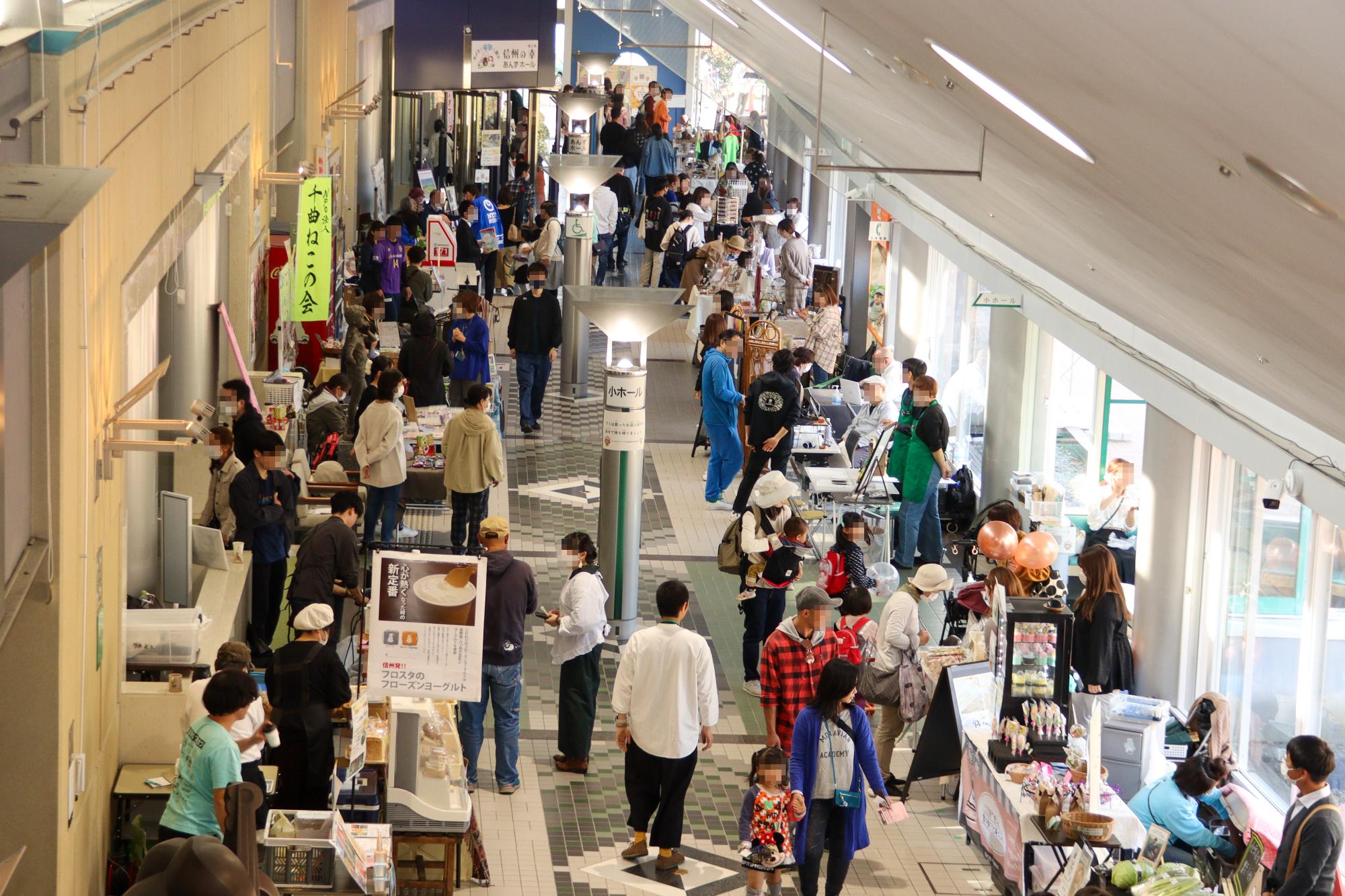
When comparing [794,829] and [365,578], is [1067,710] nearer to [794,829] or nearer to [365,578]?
[794,829]

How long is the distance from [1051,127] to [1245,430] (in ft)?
16.2

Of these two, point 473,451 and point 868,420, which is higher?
point 868,420

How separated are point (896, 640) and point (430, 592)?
2.76m

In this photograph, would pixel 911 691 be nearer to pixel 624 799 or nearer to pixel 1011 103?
pixel 624 799

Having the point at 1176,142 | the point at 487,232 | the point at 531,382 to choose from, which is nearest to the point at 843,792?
the point at 1176,142

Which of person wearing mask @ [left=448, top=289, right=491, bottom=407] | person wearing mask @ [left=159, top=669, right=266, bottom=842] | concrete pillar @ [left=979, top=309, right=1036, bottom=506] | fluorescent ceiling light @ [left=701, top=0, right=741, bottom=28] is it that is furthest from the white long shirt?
person wearing mask @ [left=448, top=289, right=491, bottom=407]

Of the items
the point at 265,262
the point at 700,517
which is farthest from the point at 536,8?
the point at 700,517

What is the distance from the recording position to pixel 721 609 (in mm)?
11859

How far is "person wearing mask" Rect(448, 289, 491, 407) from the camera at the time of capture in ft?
48.0

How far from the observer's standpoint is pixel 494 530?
835 cm

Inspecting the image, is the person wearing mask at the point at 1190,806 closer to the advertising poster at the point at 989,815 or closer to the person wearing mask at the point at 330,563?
the advertising poster at the point at 989,815

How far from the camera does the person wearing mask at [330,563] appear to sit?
9219 millimetres

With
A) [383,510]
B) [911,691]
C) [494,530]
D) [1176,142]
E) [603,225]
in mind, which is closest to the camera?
[1176,142]

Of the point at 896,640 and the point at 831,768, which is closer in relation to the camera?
the point at 831,768
